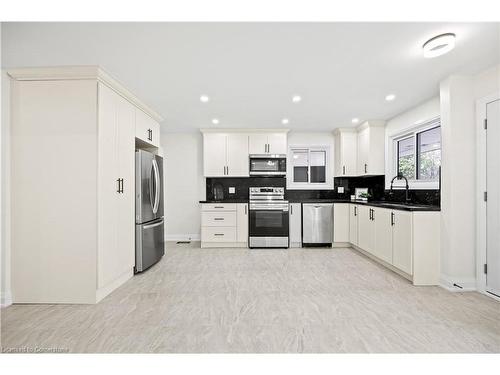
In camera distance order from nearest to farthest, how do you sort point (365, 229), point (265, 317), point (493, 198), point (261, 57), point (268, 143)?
point (265, 317), point (261, 57), point (493, 198), point (365, 229), point (268, 143)

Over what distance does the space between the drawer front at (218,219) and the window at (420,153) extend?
3051 millimetres

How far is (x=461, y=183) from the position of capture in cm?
272

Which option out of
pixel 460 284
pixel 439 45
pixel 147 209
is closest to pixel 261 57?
pixel 439 45

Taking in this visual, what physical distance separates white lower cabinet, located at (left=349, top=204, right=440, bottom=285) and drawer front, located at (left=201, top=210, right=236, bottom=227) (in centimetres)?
245

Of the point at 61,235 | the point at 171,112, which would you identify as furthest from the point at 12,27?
the point at 171,112

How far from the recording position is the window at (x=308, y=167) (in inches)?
209

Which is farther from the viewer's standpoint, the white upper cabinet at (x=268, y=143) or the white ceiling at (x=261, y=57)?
the white upper cabinet at (x=268, y=143)

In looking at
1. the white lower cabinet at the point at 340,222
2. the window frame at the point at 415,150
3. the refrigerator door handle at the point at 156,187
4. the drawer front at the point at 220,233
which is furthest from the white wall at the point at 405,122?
the refrigerator door handle at the point at 156,187

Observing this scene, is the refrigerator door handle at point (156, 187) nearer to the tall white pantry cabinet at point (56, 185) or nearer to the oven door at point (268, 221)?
the tall white pantry cabinet at point (56, 185)

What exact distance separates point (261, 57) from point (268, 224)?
10.1ft

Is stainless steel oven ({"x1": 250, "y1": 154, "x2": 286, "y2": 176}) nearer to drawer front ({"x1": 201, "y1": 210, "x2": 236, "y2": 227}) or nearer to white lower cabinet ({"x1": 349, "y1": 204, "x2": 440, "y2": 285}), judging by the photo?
drawer front ({"x1": 201, "y1": 210, "x2": 236, "y2": 227})

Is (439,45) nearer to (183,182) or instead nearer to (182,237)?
(183,182)
